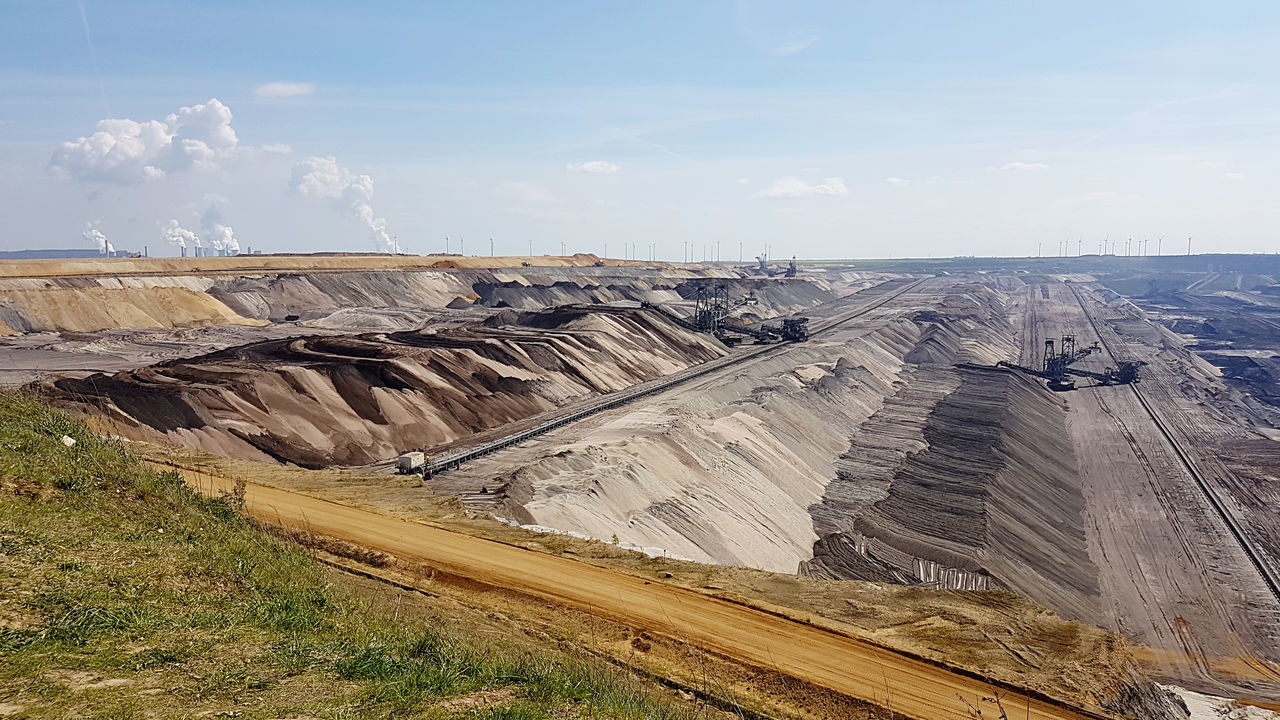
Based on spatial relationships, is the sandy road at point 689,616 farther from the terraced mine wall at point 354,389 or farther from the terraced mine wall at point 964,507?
the terraced mine wall at point 964,507

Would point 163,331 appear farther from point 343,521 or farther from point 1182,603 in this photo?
point 1182,603

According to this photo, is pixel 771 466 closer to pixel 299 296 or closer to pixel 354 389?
pixel 354 389

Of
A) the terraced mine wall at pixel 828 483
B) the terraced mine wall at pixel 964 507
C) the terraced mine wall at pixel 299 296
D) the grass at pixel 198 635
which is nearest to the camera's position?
the grass at pixel 198 635

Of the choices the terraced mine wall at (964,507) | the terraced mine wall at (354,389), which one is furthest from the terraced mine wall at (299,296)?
the terraced mine wall at (964,507)

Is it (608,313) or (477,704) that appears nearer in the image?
(477,704)

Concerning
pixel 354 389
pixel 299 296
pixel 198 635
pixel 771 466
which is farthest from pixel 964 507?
pixel 299 296

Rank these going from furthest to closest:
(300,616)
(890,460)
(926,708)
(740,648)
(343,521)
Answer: (890,460)
(343,521)
(740,648)
(926,708)
(300,616)

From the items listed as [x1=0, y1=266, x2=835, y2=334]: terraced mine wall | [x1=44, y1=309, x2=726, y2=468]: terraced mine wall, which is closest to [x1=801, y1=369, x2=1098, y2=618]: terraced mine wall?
[x1=44, y1=309, x2=726, y2=468]: terraced mine wall

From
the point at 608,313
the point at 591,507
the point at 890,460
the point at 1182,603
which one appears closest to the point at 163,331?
the point at 608,313
